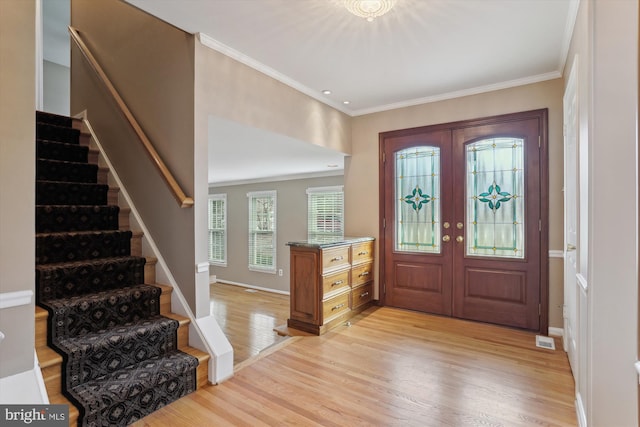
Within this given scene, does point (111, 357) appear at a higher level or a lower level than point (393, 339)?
higher

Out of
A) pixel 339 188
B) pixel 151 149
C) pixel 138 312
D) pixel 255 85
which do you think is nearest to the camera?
pixel 138 312

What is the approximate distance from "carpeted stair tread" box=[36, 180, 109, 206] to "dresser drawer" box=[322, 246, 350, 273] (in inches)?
84.0

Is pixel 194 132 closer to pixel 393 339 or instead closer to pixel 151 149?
pixel 151 149

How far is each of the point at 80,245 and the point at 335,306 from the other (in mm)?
2336

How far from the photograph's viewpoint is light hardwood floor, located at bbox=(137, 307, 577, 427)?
6.39 feet

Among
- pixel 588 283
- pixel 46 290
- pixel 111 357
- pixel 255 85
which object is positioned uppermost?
pixel 255 85

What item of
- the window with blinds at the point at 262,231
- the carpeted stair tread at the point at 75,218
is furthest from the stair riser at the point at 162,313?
the window with blinds at the point at 262,231

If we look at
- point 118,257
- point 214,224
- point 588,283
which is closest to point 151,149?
point 118,257

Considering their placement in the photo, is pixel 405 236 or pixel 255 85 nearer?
pixel 255 85

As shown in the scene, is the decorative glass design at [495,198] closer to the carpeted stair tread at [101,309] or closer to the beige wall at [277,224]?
the beige wall at [277,224]

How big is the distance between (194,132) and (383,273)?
2.80 m

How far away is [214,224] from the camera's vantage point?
816cm

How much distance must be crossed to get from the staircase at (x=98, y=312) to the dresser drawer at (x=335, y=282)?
4.62ft

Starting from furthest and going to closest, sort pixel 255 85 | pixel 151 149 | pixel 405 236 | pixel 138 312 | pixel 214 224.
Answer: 1. pixel 214 224
2. pixel 405 236
3. pixel 255 85
4. pixel 151 149
5. pixel 138 312
